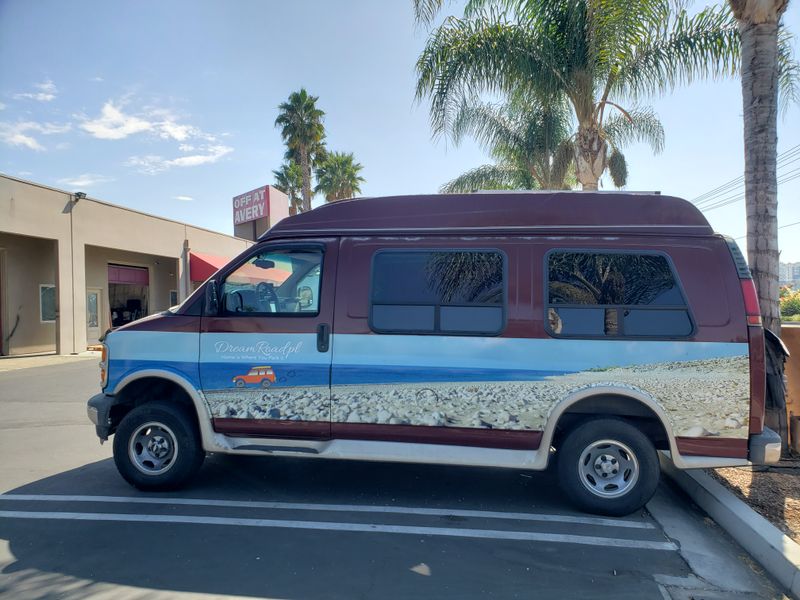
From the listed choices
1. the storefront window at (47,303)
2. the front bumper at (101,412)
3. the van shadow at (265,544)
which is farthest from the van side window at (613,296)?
the storefront window at (47,303)

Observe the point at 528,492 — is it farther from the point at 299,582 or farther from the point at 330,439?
the point at 299,582

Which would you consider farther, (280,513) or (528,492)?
(528,492)

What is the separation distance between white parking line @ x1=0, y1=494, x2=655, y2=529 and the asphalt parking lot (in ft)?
0.06

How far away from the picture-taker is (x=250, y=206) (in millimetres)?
31203

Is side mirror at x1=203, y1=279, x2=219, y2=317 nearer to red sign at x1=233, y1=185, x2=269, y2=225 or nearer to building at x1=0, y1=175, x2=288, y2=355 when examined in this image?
building at x1=0, y1=175, x2=288, y2=355

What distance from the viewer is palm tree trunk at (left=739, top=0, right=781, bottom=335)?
567cm

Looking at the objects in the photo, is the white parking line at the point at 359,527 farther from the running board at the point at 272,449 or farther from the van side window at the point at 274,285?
the van side window at the point at 274,285

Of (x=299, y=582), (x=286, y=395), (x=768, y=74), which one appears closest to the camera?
(x=299, y=582)

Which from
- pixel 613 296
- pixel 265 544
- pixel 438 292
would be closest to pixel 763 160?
pixel 613 296

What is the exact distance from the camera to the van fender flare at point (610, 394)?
165 inches

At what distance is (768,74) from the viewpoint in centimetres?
573

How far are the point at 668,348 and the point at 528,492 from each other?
1865mm

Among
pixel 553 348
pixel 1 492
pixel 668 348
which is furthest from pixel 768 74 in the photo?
pixel 1 492

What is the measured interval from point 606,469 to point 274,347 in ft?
9.90
